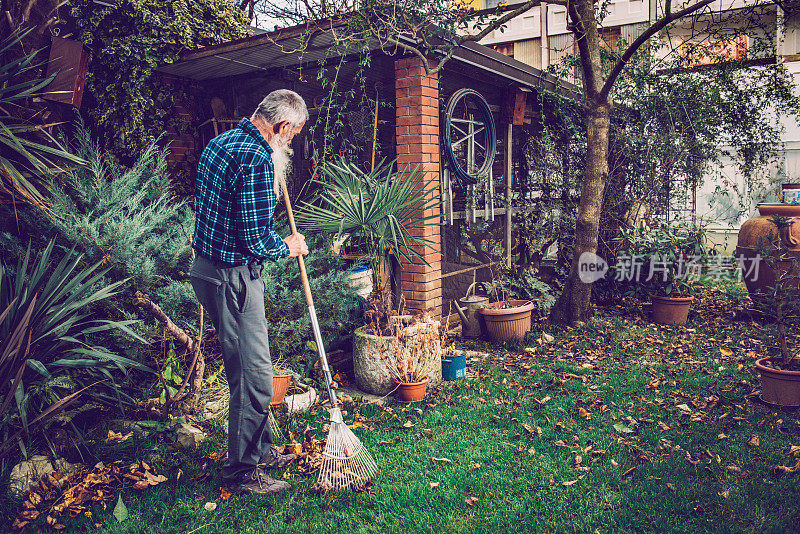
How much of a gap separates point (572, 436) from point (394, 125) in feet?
12.5

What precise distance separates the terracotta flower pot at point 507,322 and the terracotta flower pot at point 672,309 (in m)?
2.14

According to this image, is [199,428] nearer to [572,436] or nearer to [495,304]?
[572,436]

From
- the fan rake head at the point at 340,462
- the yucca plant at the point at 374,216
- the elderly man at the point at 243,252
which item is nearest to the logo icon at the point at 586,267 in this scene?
the yucca plant at the point at 374,216

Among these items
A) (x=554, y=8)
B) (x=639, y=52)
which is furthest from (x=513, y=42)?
(x=639, y=52)

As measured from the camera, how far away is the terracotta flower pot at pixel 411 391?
4.71 m

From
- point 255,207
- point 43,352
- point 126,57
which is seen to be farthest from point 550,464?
point 126,57

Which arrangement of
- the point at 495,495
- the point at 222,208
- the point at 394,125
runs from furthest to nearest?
the point at 394,125 < the point at 495,495 < the point at 222,208

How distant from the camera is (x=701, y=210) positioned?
16406mm

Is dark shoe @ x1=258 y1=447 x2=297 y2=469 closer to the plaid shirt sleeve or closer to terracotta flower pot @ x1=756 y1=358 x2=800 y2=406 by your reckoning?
the plaid shirt sleeve

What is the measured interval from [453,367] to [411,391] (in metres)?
0.65

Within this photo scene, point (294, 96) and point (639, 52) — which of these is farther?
point (639, 52)

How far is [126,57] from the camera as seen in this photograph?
5652mm

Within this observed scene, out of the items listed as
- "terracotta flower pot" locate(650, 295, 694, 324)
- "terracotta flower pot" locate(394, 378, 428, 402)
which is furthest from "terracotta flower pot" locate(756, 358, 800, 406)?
"terracotta flower pot" locate(650, 295, 694, 324)

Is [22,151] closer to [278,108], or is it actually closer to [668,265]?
[278,108]
